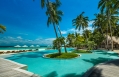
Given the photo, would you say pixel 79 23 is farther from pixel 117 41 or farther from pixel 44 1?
pixel 44 1

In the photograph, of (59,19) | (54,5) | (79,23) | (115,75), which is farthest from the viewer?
(79,23)

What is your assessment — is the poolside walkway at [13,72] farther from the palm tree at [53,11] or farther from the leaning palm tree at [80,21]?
the leaning palm tree at [80,21]

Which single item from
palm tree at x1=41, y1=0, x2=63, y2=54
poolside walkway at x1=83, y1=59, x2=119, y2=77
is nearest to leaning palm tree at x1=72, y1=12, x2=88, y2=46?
palm tree at x1=41, y1=0, x2=63, y2=54

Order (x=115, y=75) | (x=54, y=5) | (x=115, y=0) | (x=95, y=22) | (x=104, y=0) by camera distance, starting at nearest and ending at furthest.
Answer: (x=115, y=75), (x=115, y=0), (x=54, y=5), (x=104, y=0), (x=95, y=22)

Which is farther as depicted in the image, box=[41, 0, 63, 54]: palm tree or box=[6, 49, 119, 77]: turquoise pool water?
box=[41, 0, 63, 54]: palm tree

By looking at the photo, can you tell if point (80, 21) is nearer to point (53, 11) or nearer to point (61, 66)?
point (53, 11)

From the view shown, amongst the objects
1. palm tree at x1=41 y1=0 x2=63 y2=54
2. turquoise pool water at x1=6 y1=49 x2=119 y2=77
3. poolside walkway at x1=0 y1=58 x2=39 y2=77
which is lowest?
turquoise pool water at x1=6 y1=49 x2=119 y2=77

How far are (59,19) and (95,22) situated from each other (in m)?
23.3

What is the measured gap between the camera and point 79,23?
41750 millimetres

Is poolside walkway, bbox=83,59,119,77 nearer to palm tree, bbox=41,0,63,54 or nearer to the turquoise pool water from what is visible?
the turquoise pool water

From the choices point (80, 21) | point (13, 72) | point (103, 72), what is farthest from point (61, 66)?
point (80, 21)

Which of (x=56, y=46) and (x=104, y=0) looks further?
(x=104, y=0)

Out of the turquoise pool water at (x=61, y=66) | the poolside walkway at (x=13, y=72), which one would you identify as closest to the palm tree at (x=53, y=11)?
the turquoise pool water at (x=61, y=66)

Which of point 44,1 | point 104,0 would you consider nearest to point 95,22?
point 104,0
